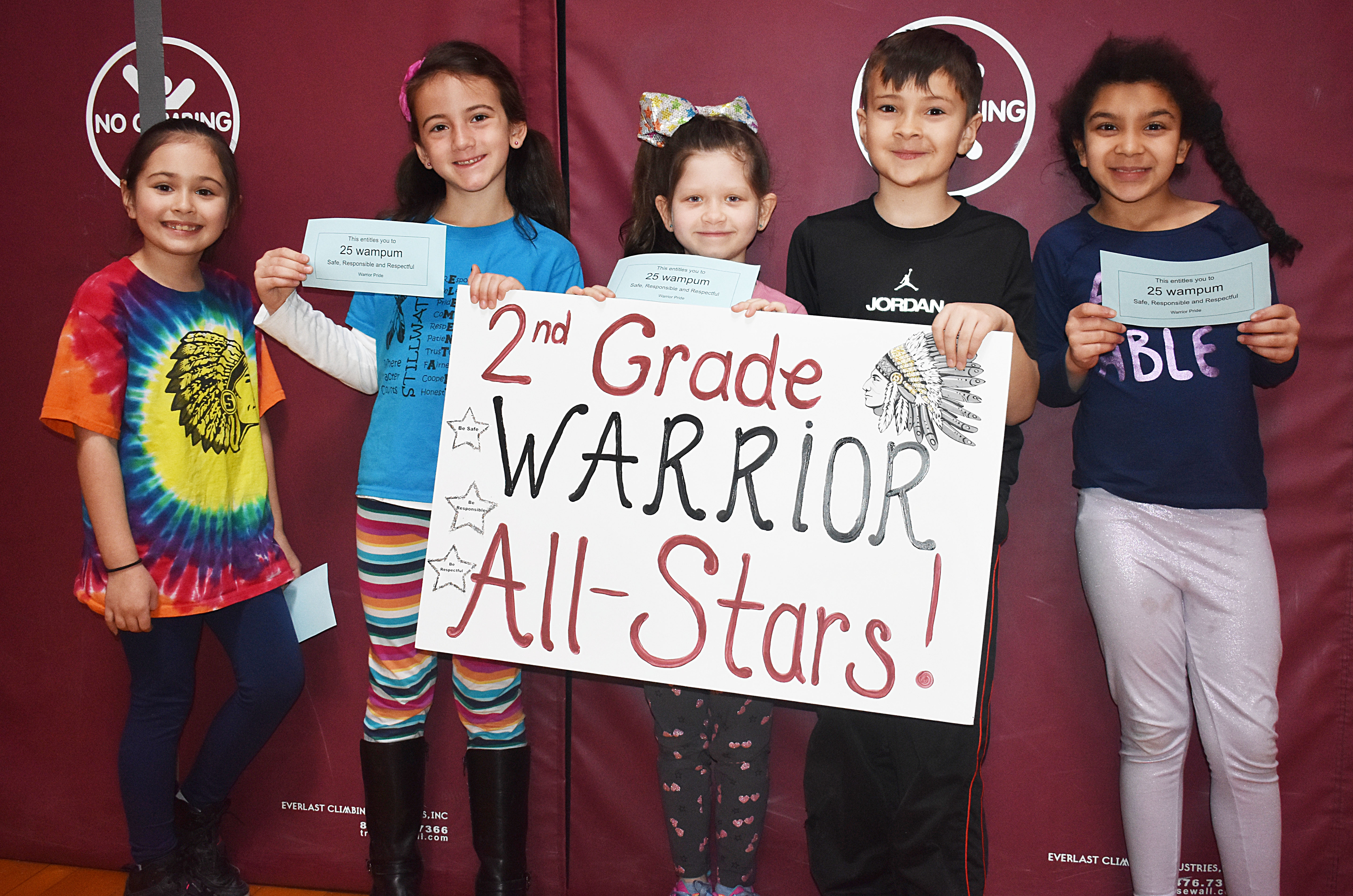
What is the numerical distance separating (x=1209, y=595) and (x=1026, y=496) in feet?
1.28

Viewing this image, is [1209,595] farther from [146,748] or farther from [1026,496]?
[146,748]

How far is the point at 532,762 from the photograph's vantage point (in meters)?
1.94

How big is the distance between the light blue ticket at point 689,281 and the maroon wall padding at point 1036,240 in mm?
411

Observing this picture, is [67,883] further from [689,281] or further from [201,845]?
[689,281]

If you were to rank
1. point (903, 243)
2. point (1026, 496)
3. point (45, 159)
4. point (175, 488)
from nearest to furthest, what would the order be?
point (903, 243) < point (175, 488) < point (1026, 496) < point (45, 159)

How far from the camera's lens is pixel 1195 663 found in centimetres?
159

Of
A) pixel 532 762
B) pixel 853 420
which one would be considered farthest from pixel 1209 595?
pixel 532 762

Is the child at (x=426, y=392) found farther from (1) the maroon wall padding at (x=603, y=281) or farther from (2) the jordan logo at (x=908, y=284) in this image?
(2) the jordan logo at (x=908, y=284)

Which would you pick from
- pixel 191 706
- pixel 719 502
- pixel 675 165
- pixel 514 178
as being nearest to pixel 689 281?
pixel 675 165

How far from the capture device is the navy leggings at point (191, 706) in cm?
171

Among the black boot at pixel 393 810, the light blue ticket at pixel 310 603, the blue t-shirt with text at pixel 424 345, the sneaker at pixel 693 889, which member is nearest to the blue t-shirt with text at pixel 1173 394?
the blue t-shirt with text at pixel 424 345

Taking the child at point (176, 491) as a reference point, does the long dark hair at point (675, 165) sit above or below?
above

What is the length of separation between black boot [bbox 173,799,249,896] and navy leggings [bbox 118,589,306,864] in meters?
0.03

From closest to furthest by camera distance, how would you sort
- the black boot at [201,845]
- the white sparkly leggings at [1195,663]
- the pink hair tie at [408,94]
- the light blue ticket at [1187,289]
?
the light blue ticket at [1187,289], the white sparkly leggings at [1195,663], the pink hair tie at [408,94], the black boot at [201,845]
